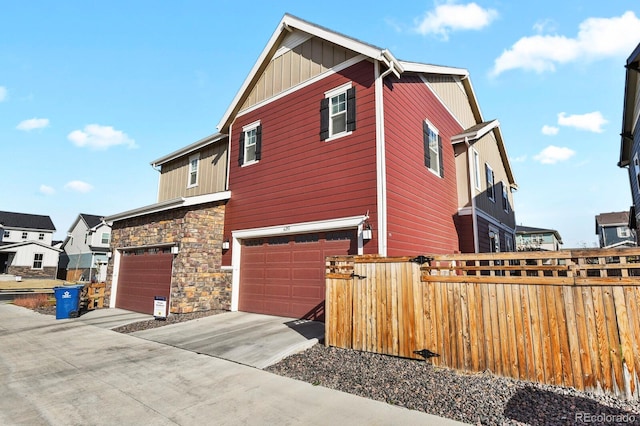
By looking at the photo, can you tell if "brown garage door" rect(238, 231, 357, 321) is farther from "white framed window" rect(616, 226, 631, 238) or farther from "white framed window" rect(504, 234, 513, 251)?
"white framed window" rect(616, 226, 631, 238)

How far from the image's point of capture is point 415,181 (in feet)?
32.6

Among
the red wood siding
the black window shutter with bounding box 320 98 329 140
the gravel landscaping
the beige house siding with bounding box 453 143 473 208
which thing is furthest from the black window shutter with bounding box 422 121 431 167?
the gravel landscaping

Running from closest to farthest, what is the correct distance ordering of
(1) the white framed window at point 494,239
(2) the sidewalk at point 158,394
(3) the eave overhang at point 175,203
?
(2) the sidewalk at point 158,394 < (3) the eave overhang at point 175,203 < (1) the white framed window at point 494,239

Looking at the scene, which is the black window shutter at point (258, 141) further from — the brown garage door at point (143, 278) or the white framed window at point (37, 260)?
the white framed window at point (37, 260)

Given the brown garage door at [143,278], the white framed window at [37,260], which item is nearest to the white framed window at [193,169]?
the brown garage door at [143,278]

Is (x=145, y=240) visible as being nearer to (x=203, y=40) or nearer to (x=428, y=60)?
(x=203, y=40)

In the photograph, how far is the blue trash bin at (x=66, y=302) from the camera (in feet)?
37.6

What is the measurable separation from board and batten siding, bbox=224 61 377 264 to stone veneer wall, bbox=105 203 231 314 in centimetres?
54

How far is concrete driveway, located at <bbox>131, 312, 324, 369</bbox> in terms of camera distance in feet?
20.9

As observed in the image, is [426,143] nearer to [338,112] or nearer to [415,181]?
[415,181]

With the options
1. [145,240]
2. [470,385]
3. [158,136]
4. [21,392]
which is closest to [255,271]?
[145,240]

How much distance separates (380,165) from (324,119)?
2639 millimetres

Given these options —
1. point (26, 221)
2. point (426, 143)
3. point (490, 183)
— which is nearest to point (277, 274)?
point (426, 143)

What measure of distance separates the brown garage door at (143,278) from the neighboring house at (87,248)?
22843 millimetres
